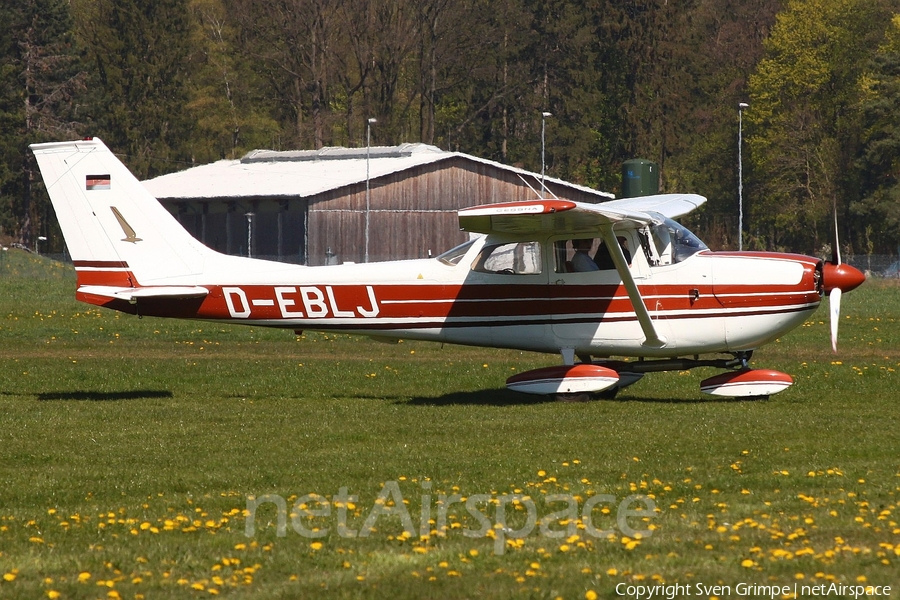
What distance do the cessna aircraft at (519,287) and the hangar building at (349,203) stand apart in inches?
1642

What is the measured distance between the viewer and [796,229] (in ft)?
245

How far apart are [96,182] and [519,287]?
5391mm

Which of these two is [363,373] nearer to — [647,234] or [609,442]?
[647,234]

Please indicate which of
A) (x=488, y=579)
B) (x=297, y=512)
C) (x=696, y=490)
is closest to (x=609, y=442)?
(x=696, y=490)

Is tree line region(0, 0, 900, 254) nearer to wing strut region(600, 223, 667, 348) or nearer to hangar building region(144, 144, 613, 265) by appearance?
hangar building region(144, 144, 613, 265)

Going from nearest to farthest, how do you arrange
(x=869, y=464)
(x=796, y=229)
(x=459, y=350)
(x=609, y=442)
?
(x=869, y=464) → (x=609, y=442) → (x=459, y=350) → (x=796, y=229)

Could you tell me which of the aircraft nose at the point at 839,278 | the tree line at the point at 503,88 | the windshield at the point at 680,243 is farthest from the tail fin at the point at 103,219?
the tree line at the point at 503,88

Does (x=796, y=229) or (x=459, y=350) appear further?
(x=796, y=229)

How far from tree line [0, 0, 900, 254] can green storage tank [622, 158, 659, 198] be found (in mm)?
18795

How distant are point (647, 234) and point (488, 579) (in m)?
8.47

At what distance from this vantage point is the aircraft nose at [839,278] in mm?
14203

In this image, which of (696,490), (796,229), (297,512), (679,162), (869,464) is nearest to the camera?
(297,512)

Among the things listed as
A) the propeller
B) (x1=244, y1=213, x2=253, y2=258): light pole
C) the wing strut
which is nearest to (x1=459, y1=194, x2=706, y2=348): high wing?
the wing strut

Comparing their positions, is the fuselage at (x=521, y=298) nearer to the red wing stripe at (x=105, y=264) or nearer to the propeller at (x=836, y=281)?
the red wing stripe at (x=105, y=264)
